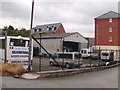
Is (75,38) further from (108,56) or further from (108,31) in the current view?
(108,56)

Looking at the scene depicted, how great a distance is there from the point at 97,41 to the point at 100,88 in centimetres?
3909

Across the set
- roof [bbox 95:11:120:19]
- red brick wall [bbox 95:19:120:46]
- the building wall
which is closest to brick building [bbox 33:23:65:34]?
red brick wall [bbox 95:19:120:46]

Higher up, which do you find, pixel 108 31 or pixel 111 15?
pixel 111 15

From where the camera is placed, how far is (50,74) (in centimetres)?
1016

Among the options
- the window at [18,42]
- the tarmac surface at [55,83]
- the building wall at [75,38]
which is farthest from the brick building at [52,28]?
the tarmac surface at [55,83]

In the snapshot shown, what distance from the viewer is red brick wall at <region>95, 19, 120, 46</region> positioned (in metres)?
43.7

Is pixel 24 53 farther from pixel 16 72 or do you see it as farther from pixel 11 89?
pixel 11 89

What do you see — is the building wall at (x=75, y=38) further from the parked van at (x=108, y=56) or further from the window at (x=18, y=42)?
the window at (x=18, y=42)

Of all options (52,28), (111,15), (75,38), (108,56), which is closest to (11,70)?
(108,56)

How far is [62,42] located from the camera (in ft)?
111

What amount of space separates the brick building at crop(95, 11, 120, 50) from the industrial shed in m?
5.63

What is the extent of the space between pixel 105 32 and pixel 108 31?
84 centimetres

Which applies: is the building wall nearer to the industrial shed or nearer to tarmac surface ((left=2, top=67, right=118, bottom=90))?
the industrial shed

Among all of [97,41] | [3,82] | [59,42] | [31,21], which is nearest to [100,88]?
[3,82]
